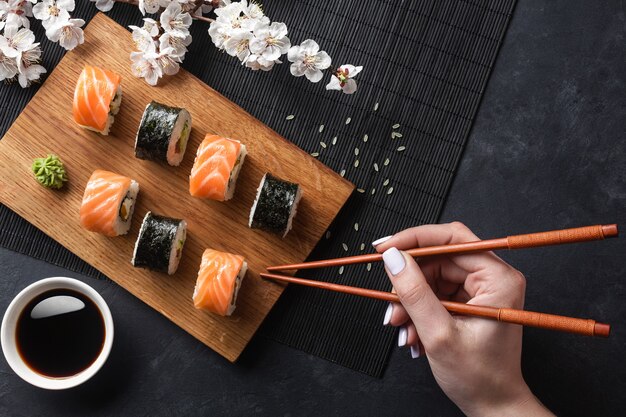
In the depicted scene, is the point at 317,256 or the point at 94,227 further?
the point at 317,256

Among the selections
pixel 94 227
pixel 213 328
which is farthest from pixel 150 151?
pixel 213 328

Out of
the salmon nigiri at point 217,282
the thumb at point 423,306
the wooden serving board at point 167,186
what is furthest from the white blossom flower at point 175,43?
the thumb at point 423,306

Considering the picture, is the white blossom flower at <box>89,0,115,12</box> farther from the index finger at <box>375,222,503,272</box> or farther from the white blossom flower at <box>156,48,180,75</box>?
the index finger at <box>375,222,503,272</box>

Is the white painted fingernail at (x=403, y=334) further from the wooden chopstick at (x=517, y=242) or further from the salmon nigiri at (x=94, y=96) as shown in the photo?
the salmon nigiri at (x=94, y=96)

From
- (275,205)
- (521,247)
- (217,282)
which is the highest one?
(521,247)

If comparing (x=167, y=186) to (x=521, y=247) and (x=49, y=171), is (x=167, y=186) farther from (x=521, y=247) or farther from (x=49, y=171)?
(x=521, y=247)

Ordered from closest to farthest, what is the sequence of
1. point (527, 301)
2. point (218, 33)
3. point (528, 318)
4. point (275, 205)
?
point (528, 318), point (275, 205), point (218, 33), point (527, 301)

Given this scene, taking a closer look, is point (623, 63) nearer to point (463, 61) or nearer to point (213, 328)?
point (463, 61)

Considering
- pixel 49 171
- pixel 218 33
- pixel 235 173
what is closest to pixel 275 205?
pixel 235 173
